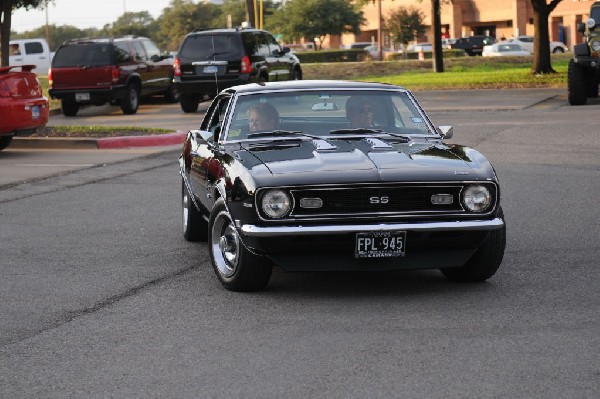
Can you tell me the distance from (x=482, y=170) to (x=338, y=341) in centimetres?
199

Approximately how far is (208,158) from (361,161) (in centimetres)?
154

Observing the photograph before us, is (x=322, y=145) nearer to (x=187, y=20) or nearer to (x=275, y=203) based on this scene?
(x=275, y=203)

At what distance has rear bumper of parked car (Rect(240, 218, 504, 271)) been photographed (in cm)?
786

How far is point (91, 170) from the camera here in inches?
683

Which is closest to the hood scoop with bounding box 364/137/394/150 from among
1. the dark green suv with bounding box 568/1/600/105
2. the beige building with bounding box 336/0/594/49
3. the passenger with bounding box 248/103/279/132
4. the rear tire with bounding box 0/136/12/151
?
the passenger with bounding box 248/103/279/132

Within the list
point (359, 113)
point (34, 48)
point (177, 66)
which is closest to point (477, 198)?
point (359, 113)

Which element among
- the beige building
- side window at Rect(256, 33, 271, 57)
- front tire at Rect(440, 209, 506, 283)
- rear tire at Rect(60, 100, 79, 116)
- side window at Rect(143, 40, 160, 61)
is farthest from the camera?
the beige building

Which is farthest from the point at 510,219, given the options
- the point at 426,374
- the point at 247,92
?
the point at 426,374

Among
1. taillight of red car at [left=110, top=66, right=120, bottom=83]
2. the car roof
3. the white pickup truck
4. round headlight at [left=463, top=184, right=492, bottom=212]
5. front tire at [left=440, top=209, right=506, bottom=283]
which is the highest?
the white pickup truck

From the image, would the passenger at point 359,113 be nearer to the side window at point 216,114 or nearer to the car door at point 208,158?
the car door at point 208,158

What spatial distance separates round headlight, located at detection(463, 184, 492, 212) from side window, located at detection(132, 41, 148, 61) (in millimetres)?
23570

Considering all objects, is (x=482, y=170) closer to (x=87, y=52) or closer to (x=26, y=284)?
(x=26, y=284)

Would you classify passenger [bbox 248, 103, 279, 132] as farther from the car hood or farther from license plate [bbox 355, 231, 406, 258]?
license plate [bbox 355, 231, 406, 258]

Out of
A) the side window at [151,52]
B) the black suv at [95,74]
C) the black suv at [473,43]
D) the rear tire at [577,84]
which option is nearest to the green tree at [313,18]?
the black suv at [473,43]
